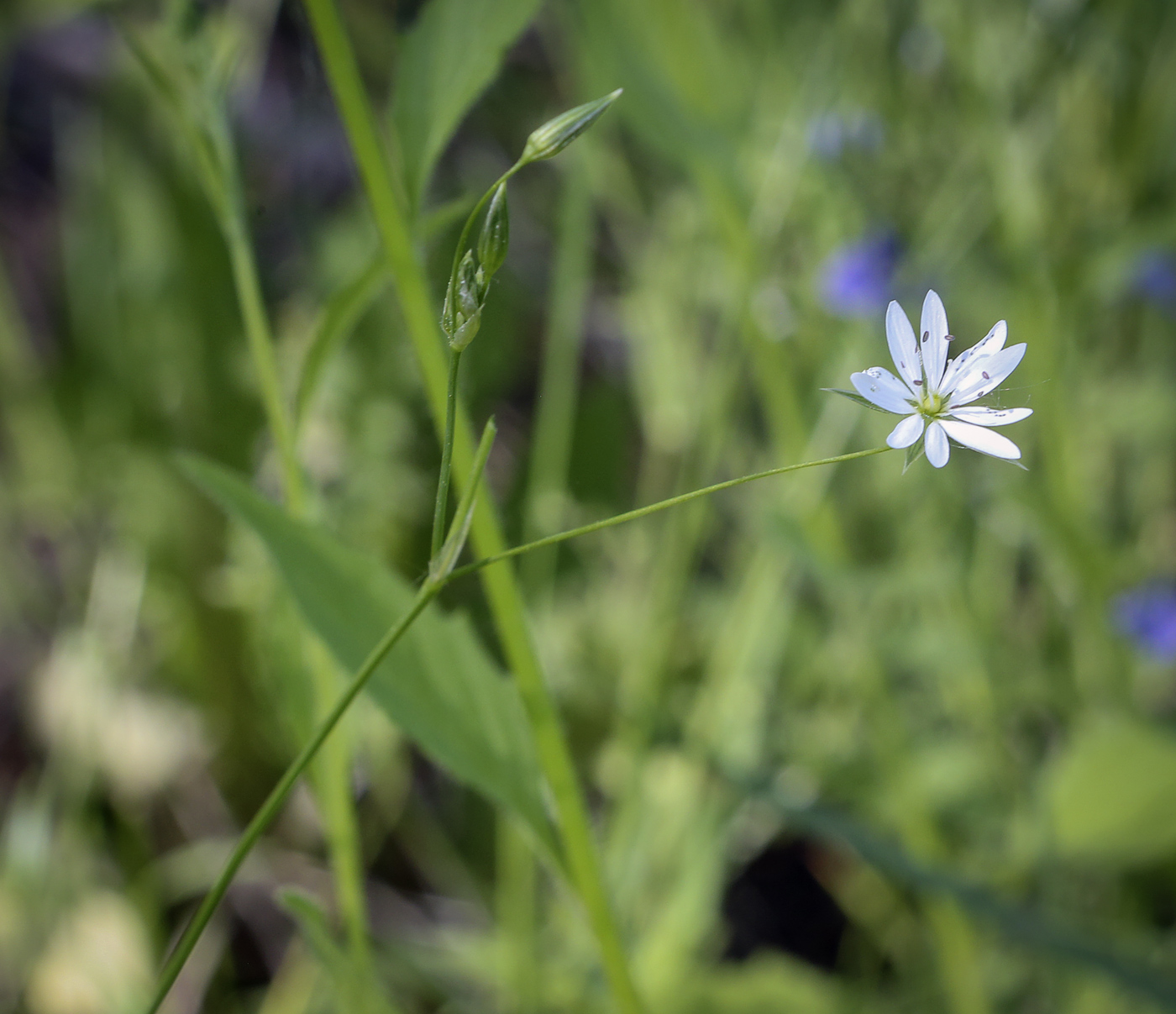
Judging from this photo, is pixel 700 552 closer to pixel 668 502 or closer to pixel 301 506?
pixel 301 506

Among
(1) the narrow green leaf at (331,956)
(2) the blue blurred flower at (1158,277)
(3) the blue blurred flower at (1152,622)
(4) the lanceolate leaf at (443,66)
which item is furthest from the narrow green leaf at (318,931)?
(2) the blue blurred flower at (1158,277)

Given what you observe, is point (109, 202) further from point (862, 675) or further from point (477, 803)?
point (862, 675)

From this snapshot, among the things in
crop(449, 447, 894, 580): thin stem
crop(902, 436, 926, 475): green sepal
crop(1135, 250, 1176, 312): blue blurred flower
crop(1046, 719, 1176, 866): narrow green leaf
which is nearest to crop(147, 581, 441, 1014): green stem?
crop(449, 447, 894, 580): thin stem

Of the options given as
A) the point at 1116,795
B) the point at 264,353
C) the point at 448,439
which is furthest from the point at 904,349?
the point at 1116,795

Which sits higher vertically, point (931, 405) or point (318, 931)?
point (931, 405)

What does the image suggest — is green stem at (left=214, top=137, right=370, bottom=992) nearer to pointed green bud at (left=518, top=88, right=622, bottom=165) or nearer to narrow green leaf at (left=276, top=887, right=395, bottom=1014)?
narrow green leaf at (left=276, top=887, right=395, bottom=1014)

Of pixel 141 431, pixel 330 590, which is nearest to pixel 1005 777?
pixel 330 590
